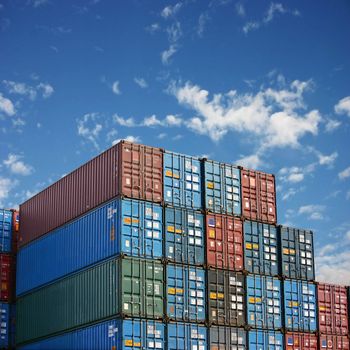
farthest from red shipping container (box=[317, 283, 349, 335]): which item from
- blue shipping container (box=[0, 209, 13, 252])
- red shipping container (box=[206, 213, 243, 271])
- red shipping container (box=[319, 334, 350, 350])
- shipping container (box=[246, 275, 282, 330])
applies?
blue shipping container (box=[0, 209, 13, 252])

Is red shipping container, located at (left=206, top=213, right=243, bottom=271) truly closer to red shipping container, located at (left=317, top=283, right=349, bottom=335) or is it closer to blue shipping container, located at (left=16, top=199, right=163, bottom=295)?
blue shipping container, located at (left=16, top=199, right=163, bottom=295)

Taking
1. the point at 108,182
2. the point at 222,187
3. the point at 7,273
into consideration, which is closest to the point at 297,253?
the point at 222,187

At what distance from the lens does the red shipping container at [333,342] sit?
54.8 metres

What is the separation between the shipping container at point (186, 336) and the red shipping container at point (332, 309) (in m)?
10.4

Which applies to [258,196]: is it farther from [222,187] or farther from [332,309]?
[332,309]

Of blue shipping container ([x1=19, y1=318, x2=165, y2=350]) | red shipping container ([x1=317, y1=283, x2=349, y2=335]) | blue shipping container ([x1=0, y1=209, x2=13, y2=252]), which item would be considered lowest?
blue shipping container ([x1=19, y1=318, x2=165, y2=350])

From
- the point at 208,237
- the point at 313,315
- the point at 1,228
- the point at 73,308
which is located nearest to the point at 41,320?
the point at 73,308

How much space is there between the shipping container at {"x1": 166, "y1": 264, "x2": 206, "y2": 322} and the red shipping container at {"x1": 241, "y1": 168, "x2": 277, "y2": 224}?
261 inches

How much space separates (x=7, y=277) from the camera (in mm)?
61000

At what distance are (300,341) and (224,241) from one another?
8.65 meters

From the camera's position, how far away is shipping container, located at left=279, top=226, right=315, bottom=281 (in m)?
54.4

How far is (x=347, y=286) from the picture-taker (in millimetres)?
58031

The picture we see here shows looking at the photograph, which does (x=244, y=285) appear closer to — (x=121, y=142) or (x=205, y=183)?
(x=205, y=183)

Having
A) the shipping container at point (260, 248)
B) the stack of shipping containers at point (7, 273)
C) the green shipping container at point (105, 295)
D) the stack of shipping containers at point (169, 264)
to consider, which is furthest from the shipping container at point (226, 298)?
the stack of shipping containers at point (7, 273)
